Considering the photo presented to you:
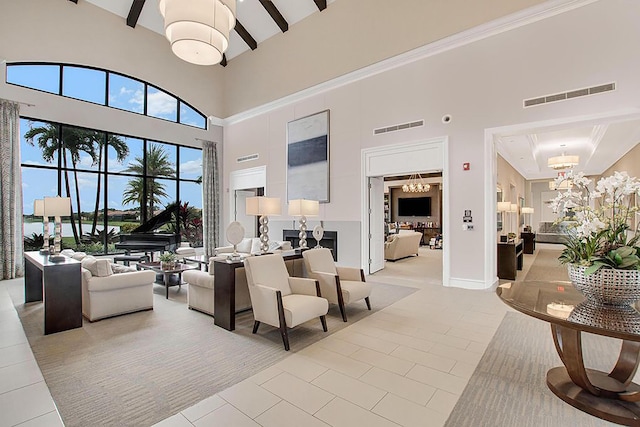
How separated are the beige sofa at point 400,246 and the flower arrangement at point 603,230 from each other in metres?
6.81

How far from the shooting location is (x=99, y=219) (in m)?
8.16

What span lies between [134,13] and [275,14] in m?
3.62

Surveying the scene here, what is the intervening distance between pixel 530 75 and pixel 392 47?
2716mm

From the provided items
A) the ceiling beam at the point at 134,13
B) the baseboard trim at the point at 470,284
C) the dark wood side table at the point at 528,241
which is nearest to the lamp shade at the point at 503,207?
the baseboard trim at the point at 470,284

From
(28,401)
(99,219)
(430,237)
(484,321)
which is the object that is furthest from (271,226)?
(430,237)

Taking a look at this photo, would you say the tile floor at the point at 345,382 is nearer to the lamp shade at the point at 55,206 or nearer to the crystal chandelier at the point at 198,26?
the lamp shade at the point at 55,206

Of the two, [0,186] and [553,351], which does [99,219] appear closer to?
[0,186]

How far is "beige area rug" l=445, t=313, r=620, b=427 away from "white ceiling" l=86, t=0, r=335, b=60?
26.7ft

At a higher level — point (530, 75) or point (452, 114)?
point (530, 75)

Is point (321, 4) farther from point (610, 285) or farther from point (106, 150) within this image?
point (610, 285)

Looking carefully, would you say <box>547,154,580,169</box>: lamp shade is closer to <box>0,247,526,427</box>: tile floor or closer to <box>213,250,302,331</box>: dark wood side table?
<box>0,247,526,427</box>: tile floor

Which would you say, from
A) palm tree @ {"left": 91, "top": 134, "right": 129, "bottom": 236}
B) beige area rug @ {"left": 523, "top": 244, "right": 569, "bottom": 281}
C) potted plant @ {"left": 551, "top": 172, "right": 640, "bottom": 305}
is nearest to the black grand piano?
palm tree @ {"left": 91, "top": 134, "right": 129, "bottom": 236}

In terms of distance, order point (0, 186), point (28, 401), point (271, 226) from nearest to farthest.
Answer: point (28, 401) < point (0, 186) < point (271, 226)

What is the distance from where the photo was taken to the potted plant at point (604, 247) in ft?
6.86
